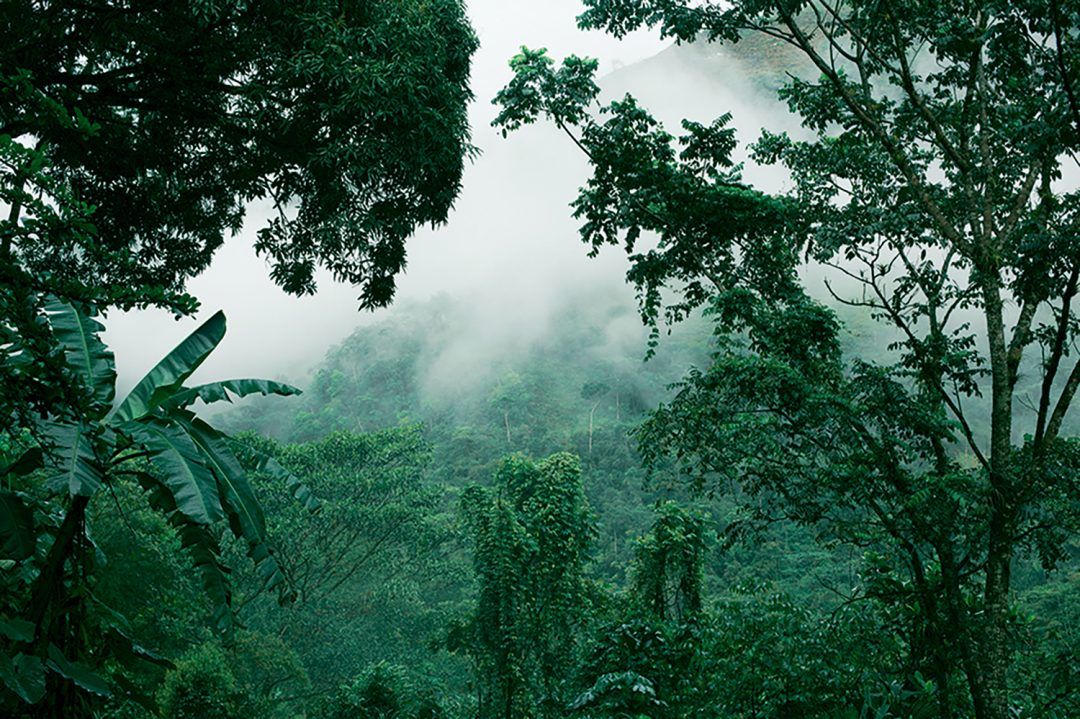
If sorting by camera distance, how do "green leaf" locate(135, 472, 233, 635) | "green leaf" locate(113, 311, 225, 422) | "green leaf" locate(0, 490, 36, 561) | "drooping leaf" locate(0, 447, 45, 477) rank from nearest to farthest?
1. "green leaf" locate(0, 490, 36, 561)
2. "drooping leaf" locate(0, 447, 45, 477)
3. "green leaf" locate(135, 472, 233, 635)
4. "green leaf" locate(113, 311, 225, 422)

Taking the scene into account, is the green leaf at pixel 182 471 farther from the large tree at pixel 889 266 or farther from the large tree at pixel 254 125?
the large tree at pixel 889 266

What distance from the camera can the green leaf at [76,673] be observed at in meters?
3.14

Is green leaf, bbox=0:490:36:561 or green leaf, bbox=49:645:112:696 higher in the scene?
green leaf, bbox=0:490:36:561

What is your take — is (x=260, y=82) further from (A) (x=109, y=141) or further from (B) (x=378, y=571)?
(B) (x=378, y=571)

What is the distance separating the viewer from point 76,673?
3178 millimetres

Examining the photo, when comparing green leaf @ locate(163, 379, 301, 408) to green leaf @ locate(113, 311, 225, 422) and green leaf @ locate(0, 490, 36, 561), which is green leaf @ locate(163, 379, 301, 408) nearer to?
green leaf @ locate(113, 311, 225, 422)

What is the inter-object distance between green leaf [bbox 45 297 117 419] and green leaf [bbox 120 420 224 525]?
1.15 feet

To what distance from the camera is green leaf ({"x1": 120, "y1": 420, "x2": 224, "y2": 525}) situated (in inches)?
134

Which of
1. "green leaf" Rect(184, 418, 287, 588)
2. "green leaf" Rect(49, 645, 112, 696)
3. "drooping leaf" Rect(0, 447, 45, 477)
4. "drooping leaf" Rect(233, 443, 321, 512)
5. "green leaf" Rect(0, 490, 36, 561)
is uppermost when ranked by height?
"drooping leaf" Rect(233, 443, 321, 512)

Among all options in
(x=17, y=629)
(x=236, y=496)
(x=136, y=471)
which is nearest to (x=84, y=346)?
(x=136, y=471)

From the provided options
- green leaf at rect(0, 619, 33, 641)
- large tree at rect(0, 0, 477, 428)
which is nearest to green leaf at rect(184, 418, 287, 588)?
green leaf at rect(0, 619, 33, 641)

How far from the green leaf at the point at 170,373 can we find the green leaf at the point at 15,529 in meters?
0.63

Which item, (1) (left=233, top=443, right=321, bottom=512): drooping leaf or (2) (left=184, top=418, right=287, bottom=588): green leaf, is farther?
(1) (left=233, top=443, right=321, bottom=512): drooping leaf

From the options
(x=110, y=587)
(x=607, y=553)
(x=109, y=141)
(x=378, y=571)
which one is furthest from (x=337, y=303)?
(x=109, y=141)
